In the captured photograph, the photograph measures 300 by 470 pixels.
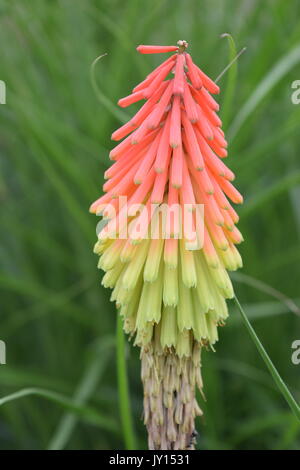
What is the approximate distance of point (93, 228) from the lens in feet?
9.27

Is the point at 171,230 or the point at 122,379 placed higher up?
the point at 171,230

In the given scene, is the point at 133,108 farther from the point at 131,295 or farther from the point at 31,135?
the point at 131,295

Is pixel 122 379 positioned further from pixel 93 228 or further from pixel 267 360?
pixel 93 228

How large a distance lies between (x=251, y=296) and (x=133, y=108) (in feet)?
3.62

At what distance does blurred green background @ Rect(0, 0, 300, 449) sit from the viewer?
2.91 meters

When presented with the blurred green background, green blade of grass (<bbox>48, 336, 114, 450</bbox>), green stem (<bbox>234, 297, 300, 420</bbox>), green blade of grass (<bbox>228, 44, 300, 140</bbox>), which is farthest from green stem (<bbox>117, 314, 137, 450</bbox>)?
green blade of grass (<bbox>228, 44, 300, 140</bbox>)

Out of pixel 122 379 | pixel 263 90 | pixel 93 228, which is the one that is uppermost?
pixel 263 90

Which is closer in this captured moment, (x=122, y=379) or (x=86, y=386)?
(x=122, y=379)

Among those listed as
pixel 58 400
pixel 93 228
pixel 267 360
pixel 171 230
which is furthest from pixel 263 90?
pixel 58 400

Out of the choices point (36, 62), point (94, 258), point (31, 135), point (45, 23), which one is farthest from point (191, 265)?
point (36, 62)

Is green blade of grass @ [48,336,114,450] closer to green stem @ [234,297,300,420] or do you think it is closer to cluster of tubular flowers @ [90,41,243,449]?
cluster of tubular flowers @ [90,41,243,449]

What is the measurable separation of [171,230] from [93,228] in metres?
1.35

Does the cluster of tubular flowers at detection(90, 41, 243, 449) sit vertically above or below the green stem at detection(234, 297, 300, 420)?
above

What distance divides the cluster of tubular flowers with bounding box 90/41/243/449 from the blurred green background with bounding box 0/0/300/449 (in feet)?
3.55
